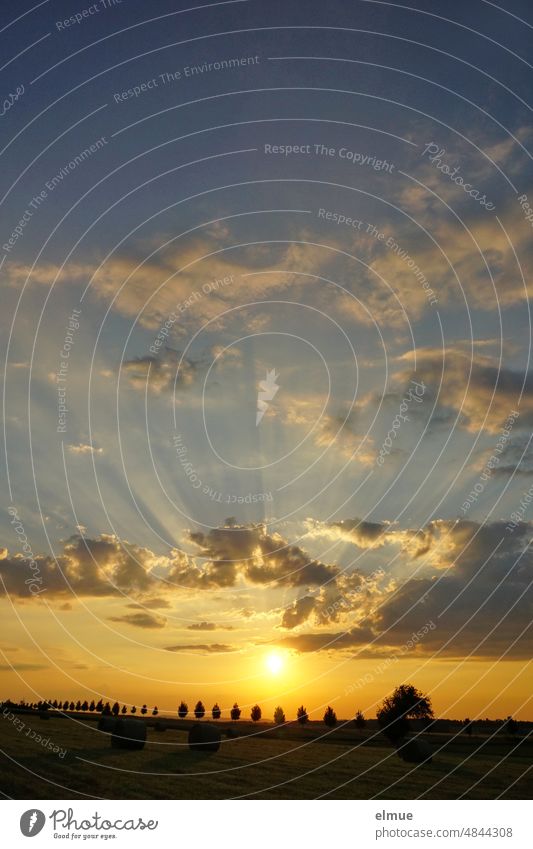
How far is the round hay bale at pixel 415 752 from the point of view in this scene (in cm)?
5634

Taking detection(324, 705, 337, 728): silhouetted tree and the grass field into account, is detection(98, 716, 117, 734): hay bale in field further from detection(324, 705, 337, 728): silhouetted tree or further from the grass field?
detection(324, 705, 337, 728): silhouetted tree

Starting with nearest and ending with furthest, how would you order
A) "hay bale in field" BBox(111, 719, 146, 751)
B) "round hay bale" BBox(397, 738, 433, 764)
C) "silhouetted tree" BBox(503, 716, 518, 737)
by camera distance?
"hay bale in field" BBox(111, 719, 146, 751) → "round hay bale" BBox(397, 738, 433, 764) → "silhouetted tree" BBox(503, 716, 518, 737)

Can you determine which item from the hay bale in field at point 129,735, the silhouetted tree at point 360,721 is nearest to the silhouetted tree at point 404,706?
the silhouetted tree at point 360,721

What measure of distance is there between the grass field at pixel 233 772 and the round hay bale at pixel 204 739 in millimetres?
828

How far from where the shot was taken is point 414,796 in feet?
137

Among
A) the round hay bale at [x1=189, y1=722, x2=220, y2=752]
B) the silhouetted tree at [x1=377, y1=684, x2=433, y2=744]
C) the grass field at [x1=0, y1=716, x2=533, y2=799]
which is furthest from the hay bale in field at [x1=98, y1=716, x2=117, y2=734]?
the silhouetted tree at [x1=377, y1=684, x2=433, y2=744]

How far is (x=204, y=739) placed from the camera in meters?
55.8

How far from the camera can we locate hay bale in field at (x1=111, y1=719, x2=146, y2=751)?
53781 mm

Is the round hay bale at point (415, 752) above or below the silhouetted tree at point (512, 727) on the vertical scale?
below

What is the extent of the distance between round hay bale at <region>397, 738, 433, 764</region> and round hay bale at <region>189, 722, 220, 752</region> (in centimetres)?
1336

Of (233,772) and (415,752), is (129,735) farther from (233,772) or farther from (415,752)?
(415,752)

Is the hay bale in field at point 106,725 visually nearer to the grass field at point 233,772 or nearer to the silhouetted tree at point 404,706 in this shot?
the grass field at point 233,772

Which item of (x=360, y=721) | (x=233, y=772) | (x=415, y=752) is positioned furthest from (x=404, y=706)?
(x=233, y=772)
